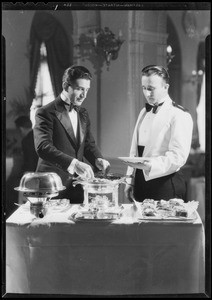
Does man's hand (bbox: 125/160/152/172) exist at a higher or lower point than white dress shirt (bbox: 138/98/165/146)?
lower

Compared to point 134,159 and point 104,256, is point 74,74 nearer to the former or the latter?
point 134,159

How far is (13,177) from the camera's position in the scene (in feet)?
9.71

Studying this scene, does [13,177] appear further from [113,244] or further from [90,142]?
[113,244]

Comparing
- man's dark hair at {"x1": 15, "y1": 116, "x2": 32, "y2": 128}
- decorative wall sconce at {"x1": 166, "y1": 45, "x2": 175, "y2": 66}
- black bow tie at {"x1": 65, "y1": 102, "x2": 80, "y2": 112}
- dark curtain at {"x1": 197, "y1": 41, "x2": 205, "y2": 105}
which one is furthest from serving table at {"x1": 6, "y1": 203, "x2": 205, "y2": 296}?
decorative wall sconce at {"x1": 166, "y1": 45, "x2": 175, "y2": 66}

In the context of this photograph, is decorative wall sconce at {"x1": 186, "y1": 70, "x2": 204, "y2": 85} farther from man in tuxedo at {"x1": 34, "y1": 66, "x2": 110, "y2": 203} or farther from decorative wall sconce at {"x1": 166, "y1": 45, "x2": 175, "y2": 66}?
man in tuxedo at {"x1": 34, "y1": 66, "x2": 110, "y2": 203}

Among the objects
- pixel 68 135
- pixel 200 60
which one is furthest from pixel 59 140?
pixel 200 60

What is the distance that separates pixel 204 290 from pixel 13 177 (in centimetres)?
163

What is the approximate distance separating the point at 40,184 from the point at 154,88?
110cm

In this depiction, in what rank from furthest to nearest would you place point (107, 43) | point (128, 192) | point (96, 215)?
point (128, 192) → point (107, 43) → point (96, 215)

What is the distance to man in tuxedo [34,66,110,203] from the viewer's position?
2.95 metres

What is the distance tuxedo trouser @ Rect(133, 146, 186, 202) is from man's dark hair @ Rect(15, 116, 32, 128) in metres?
0.85

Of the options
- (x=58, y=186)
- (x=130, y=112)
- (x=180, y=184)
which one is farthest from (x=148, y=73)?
(x=58, y=186)

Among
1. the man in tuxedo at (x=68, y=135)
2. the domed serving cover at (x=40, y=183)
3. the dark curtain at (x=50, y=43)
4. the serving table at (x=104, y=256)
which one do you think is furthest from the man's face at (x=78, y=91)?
the serving table at (x=104, y=256)

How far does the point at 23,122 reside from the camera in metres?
2.94
